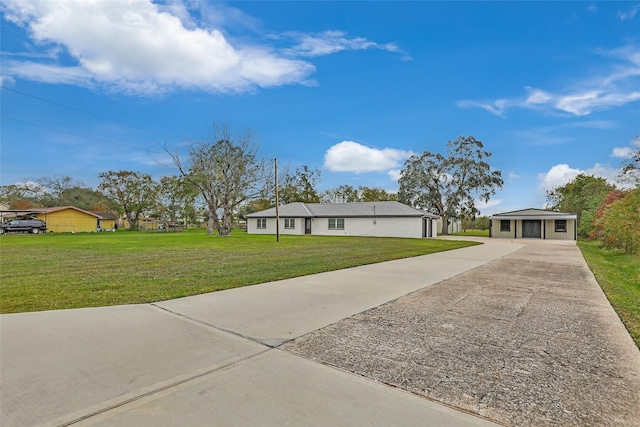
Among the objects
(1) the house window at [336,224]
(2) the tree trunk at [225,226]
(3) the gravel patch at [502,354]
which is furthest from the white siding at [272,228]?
(3) the gravel patch at [502,354]

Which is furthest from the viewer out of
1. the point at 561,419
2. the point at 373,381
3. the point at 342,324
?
the point at 342,324

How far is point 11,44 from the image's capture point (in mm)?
13719

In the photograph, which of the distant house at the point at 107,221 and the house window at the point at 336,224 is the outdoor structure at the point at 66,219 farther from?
the house window at the point at 336,224

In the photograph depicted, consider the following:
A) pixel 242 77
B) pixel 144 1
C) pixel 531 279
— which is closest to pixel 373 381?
pixel 531 279

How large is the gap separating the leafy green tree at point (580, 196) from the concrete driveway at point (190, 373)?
26583mm

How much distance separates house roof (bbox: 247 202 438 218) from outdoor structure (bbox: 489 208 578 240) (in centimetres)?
676

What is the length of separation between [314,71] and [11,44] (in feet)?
42.9

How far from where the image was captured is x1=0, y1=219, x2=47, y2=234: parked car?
106 feet

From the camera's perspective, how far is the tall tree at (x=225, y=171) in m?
30.8

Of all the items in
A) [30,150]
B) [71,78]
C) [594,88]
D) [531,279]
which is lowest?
[531,279]

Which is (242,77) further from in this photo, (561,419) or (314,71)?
(561,419)

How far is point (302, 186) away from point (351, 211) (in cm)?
2013

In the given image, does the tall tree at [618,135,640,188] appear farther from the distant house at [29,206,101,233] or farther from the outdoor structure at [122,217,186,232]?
the outdoor structure at [122,217,186,232]

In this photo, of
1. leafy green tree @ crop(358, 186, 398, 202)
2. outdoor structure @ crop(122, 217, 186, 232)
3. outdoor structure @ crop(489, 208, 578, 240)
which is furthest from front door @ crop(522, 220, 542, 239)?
outdoor structure @ crop(122, 217, 186, 232)
